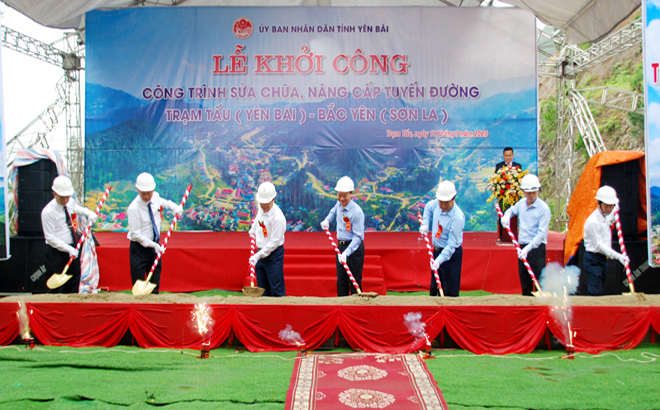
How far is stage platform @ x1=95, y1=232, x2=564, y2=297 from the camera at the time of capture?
21.5ft

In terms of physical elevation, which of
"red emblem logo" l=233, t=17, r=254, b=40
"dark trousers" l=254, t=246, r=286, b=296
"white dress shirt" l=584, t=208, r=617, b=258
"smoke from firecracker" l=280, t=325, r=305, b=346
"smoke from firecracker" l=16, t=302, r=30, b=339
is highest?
"red emblem logo" l=233, t=17, r=254, b=40

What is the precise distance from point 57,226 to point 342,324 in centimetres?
320

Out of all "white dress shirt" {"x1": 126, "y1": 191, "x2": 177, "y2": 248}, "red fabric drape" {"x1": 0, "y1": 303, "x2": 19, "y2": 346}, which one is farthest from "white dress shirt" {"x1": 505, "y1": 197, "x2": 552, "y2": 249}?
"red fabric drape" {"x1": 0, "y1": 303, "x2": 19, "y2": 346}

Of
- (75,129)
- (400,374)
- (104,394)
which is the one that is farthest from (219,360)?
(75,129)

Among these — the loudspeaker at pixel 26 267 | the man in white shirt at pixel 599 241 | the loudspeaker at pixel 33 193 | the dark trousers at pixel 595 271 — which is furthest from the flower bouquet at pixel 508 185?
the loudspeaker at pixel 26 267

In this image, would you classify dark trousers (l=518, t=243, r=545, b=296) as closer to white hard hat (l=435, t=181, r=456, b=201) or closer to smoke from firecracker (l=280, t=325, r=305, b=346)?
white hard hat (l=435, t=181, r=456, b=201)

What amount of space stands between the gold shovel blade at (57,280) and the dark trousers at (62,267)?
0.14 m

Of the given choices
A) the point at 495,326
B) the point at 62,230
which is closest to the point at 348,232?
the point at 495,326

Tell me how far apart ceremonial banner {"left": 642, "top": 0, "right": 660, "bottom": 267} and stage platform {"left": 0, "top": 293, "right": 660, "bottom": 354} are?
158cm

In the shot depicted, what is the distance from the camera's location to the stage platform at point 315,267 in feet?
21.5

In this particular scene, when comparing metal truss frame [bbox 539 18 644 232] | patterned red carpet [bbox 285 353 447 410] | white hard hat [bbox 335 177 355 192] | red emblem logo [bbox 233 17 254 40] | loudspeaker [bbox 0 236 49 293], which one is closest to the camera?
patterned red carpet [bbox 285 353 447 410]

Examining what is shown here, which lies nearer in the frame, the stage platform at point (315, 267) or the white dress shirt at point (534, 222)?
the white dress shirt at point (534, 222)

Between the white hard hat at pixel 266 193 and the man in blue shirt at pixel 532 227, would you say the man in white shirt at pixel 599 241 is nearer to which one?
the man in blue shirt at pixel 532 227

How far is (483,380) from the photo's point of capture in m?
3.38
